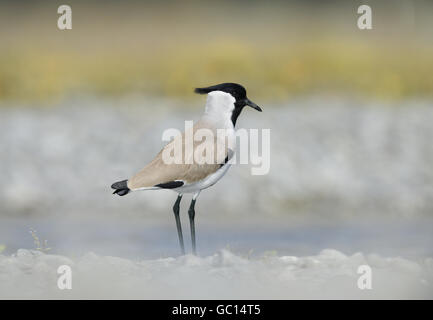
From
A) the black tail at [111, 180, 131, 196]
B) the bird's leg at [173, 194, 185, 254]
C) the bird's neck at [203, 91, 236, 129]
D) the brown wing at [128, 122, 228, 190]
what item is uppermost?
the bird's neck at [203, 91, 236, 129]

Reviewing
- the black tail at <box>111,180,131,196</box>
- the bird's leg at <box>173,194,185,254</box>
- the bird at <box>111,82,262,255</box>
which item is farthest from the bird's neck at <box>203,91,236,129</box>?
the black tail at <box>111,180,131,196</box>

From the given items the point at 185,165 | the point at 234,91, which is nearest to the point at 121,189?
the point at 185,165

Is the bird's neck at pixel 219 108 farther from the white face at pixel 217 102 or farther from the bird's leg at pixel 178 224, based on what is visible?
the bird's leg at pixel 178 224

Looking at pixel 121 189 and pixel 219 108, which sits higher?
pixel 219 108

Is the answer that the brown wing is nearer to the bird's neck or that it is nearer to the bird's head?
the bird's neck

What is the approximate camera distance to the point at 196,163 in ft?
16.4

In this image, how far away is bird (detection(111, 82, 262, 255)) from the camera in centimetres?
495

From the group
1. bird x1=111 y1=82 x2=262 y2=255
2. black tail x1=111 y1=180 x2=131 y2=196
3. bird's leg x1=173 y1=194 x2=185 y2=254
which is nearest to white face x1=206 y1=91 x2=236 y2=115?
bird x1=111 y1=82 x2=262 y2=255

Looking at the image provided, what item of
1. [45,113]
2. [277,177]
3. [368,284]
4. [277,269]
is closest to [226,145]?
[277,269]

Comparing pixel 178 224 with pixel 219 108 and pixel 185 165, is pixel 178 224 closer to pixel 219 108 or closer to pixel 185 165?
pixel 185 165

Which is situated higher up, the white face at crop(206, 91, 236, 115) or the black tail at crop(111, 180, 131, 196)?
the white face at crop(206, 91, 236, 115)

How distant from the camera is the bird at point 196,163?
495 centimetres

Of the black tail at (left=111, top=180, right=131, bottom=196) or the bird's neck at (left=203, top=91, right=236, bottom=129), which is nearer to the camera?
the black tail at (left=111, top=180, right=131, bottom=196)

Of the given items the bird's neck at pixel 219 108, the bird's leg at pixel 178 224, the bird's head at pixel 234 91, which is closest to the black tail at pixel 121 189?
the bird's leg at pixel 178 224
